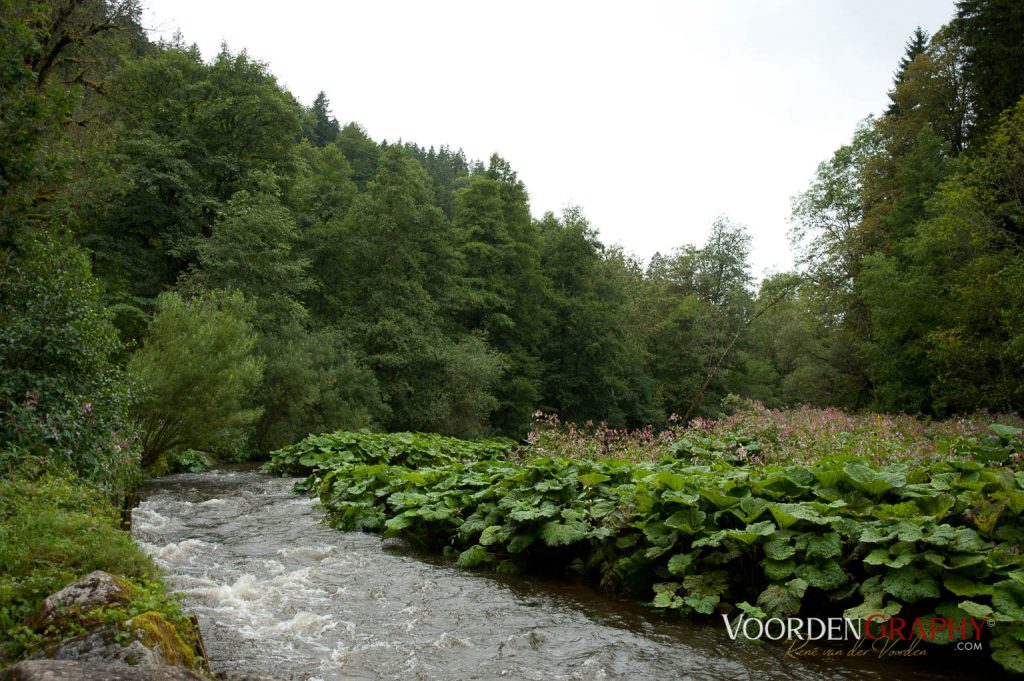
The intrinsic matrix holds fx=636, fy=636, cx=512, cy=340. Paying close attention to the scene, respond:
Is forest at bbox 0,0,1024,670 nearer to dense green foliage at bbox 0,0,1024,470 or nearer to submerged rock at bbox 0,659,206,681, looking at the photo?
dense green foliage at bbox 0,0,1024,470

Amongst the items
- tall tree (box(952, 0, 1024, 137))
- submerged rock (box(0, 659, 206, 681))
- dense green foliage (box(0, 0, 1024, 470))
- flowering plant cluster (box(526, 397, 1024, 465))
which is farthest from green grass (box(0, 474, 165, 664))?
tall tree (box(952, 0, 1024, 137))

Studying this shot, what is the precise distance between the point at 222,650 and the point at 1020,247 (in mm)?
24001

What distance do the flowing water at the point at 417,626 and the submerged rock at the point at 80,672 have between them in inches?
66.4

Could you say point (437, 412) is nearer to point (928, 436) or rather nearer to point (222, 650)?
point (928, 436)

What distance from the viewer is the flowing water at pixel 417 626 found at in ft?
15.5

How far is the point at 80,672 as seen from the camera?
2.98 metres

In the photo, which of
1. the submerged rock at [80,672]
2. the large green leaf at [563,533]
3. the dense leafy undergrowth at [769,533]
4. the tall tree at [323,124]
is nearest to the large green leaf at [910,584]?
the dense leafy undergrowth at [769,533]

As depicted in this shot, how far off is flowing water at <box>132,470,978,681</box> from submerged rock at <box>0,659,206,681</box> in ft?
5.53

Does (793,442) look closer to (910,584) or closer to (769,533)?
(769,533)

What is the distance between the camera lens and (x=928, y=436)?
1187 cm

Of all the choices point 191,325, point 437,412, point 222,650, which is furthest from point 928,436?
point 437,412

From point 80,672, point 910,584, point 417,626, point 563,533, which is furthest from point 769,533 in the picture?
point 80,672

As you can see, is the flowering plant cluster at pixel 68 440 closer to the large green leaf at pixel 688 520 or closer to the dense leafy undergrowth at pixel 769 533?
the dense leafy undergrowth at pixel 769 533

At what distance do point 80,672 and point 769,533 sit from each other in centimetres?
482
